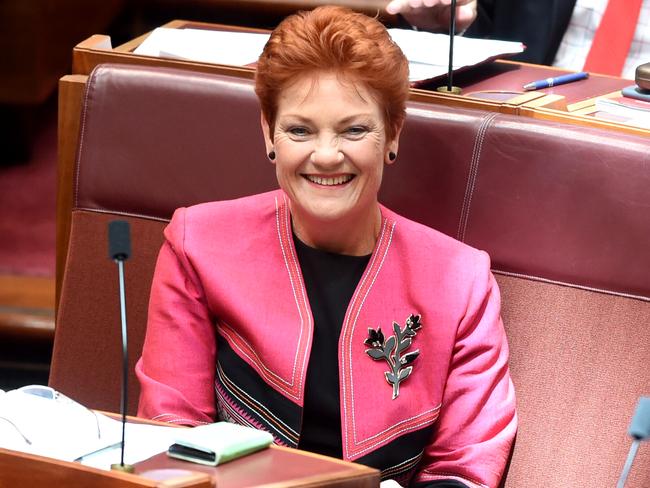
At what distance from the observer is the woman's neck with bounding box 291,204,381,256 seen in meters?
1.70

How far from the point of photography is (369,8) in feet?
10.5

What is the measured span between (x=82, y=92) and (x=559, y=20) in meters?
1.16

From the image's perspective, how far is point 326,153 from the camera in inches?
62.7

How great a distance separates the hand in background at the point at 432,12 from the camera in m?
2.30

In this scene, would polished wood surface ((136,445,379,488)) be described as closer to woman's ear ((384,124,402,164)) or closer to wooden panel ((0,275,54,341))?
woman's ear ((384,124,402,164))

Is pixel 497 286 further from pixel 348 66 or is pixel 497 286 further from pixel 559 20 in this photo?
pixel 559 20

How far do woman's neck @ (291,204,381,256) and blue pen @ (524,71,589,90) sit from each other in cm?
49

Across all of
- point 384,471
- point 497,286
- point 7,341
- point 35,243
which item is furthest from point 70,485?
point 35,243

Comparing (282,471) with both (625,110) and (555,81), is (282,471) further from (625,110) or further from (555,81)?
(555,81)

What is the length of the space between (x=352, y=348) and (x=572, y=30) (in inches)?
52.9

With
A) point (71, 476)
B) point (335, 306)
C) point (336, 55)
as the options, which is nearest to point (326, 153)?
point (336, 55)

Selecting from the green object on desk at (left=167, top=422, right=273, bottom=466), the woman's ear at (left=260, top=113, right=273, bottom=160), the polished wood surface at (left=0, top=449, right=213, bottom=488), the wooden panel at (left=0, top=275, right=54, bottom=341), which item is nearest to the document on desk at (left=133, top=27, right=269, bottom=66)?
the woman's ear at (left=260, top=113, right=273, bottom=160)

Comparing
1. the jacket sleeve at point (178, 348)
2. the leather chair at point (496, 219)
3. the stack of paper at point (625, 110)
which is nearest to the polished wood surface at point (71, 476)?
the jacket sleeve at point (178, 348)

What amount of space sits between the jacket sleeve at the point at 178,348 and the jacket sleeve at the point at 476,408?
13.2 inches
